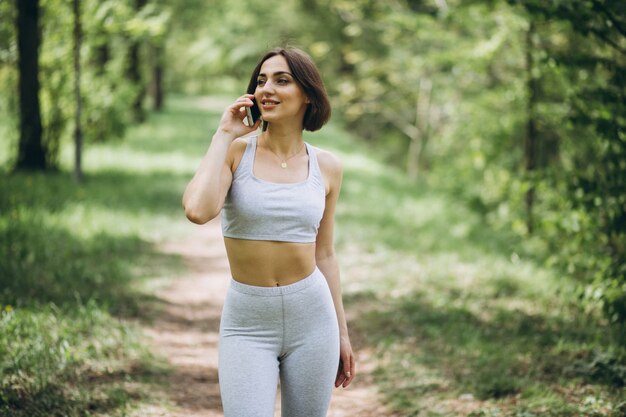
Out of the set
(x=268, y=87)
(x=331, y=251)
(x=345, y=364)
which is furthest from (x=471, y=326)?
(x=268, y=87)

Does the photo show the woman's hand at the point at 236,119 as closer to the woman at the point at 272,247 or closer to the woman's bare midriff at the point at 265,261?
the woman at the point at 272,247

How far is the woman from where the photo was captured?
8.25 ft

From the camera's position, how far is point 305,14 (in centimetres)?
2662

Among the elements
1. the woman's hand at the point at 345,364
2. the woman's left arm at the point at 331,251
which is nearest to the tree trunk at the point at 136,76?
the woman's left arm at the point at 331,251

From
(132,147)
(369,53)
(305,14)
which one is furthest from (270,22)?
(132,147)

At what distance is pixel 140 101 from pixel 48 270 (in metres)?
17.7

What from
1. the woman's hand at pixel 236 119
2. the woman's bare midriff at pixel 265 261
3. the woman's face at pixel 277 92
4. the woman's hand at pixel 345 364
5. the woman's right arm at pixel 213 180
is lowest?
the woman's hand at pixel 345 364

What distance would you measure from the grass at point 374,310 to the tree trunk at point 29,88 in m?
0.60


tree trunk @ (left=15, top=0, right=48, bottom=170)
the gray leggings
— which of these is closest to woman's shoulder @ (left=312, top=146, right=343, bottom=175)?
the gray leggings

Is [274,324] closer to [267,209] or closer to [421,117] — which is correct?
[267,209]

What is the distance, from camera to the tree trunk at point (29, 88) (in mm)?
10352

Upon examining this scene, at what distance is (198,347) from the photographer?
5.58 metres

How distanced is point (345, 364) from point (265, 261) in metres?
0.72

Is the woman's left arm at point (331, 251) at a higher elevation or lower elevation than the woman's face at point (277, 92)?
lower
